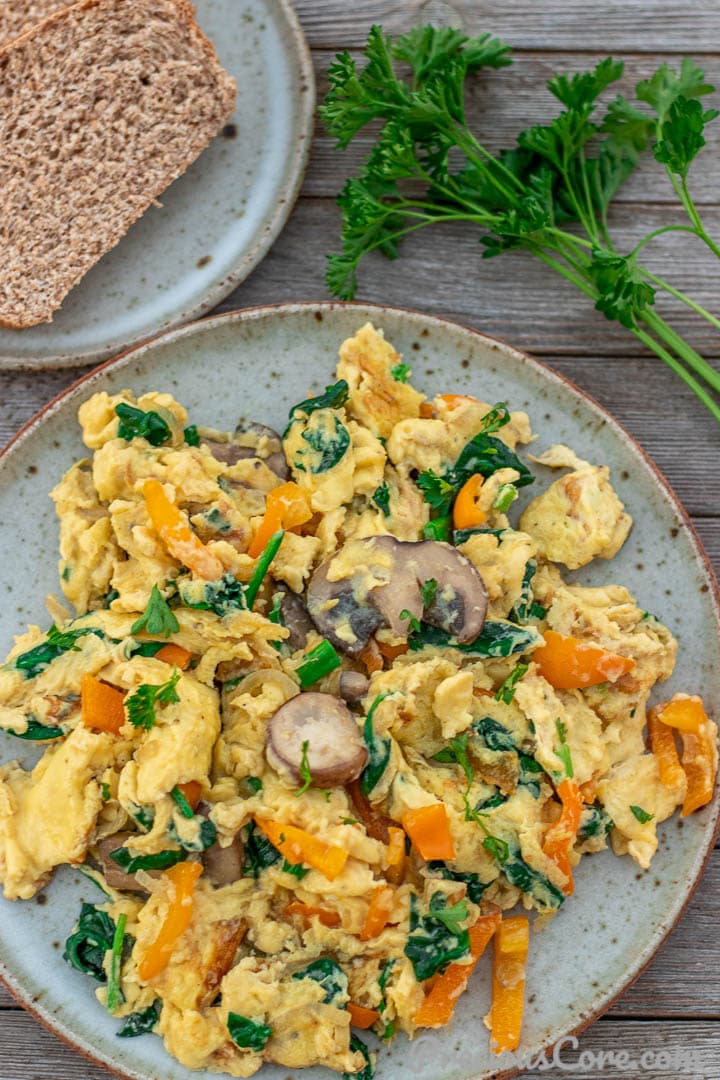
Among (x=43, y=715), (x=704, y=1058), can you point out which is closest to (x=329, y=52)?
(x=43, y=715)

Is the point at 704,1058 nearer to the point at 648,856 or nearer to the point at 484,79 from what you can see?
the point at 648,856

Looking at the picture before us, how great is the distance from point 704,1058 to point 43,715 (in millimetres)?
2754

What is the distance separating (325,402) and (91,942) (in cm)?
193

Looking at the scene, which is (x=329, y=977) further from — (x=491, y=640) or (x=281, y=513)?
(x=281, y=513)

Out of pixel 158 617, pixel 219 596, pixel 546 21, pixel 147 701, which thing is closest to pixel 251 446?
pixel 219 596

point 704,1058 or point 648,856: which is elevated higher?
point 648,856

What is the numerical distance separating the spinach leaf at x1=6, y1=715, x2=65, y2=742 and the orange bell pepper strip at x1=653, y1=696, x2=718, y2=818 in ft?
6.56

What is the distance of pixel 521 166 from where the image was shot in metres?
3.72

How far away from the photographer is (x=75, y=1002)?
3141 millimetres

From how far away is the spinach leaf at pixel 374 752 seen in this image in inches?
114

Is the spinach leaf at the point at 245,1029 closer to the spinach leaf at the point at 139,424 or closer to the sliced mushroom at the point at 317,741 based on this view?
the sliced mushroom at the point at 317,741

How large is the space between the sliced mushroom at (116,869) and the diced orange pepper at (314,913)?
0.43 metres

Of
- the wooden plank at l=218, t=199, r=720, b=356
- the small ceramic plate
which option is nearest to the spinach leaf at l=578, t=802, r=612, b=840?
the wooden plank at l=218, t=199, r=720, b=356

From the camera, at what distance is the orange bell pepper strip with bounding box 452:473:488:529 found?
319cm
